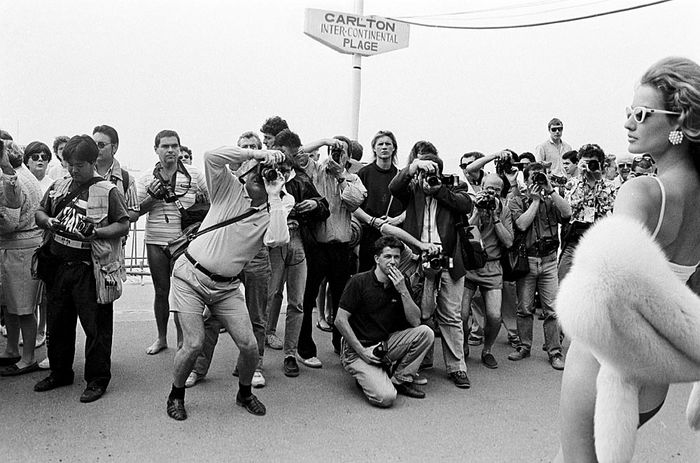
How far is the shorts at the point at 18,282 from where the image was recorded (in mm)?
4246

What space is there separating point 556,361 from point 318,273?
2.04 meters

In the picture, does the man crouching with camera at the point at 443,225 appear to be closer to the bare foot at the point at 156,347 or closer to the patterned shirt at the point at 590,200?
the patterned shirt at the point at 590,200

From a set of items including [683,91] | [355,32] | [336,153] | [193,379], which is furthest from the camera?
[355,32]

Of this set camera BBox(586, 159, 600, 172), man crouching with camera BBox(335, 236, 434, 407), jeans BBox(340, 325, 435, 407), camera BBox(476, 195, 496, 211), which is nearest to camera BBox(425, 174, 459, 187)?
camera BBox(476, 195, 496, 211)

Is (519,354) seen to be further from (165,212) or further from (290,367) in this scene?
(165,212)

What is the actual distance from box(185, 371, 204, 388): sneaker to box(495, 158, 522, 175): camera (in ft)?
9.49

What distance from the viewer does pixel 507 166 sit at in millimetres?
5090

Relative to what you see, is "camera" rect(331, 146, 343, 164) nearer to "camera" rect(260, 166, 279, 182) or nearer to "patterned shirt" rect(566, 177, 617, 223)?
"camera" rect(260, 166, 279, 182)

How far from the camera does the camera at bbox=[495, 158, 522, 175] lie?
5.06 m

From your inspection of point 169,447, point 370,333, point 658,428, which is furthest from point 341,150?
point 658,428

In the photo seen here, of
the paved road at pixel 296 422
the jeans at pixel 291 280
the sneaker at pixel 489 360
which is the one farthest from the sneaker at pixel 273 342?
the sneaker at pixel 489 360

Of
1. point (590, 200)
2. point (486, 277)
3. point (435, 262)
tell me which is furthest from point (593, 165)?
point (435, 262)

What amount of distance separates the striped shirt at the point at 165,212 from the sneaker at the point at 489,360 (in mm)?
2602

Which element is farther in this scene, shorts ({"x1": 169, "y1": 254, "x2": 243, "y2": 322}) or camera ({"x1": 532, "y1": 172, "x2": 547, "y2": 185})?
camera ({"x1": 532, "y1": 172, "x2": 547, "y2": 185})
